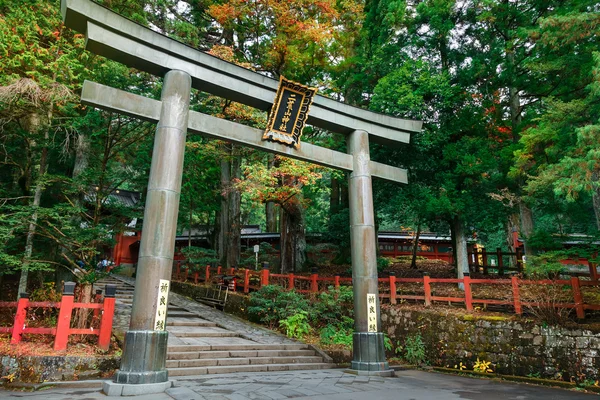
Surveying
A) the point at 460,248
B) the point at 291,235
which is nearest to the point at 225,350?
the point at 460,248

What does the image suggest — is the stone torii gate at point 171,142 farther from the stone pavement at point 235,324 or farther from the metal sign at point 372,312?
the stone pavement at point 235,324

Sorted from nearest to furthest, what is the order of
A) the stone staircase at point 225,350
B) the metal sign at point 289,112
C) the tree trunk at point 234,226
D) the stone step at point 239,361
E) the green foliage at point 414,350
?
the stone step at point 239,361
the stone staircase at point 225,350
the metal sign at point 289,112
the green foliage at point 414,350
the tree trunk at point 234,226

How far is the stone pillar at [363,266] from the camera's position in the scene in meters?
7.32

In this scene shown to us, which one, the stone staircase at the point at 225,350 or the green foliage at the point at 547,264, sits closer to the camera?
the stone staircase at the point at 225,350

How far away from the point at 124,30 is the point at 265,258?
1434cm

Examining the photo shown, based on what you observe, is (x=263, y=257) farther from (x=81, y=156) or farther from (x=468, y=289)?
(x=468, y=289)

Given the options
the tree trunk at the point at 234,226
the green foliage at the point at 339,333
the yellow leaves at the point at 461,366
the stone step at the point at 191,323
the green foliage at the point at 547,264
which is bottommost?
the yellow leaves at the point at 461,366

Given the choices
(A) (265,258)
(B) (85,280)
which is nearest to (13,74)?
(B) (85,280)

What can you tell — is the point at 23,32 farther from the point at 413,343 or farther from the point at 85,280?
the point at 413,343

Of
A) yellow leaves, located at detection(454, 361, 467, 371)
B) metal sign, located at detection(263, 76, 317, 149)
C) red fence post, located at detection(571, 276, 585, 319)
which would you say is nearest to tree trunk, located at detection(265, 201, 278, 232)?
metal sign, located at detection(263, 76, 317, 149)

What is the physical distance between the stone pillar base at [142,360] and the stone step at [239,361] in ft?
5.75

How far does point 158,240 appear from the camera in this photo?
18.7 feet

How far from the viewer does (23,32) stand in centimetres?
768

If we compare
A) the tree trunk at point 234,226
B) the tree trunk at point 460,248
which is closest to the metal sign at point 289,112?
the tree trunk at point 460,248
